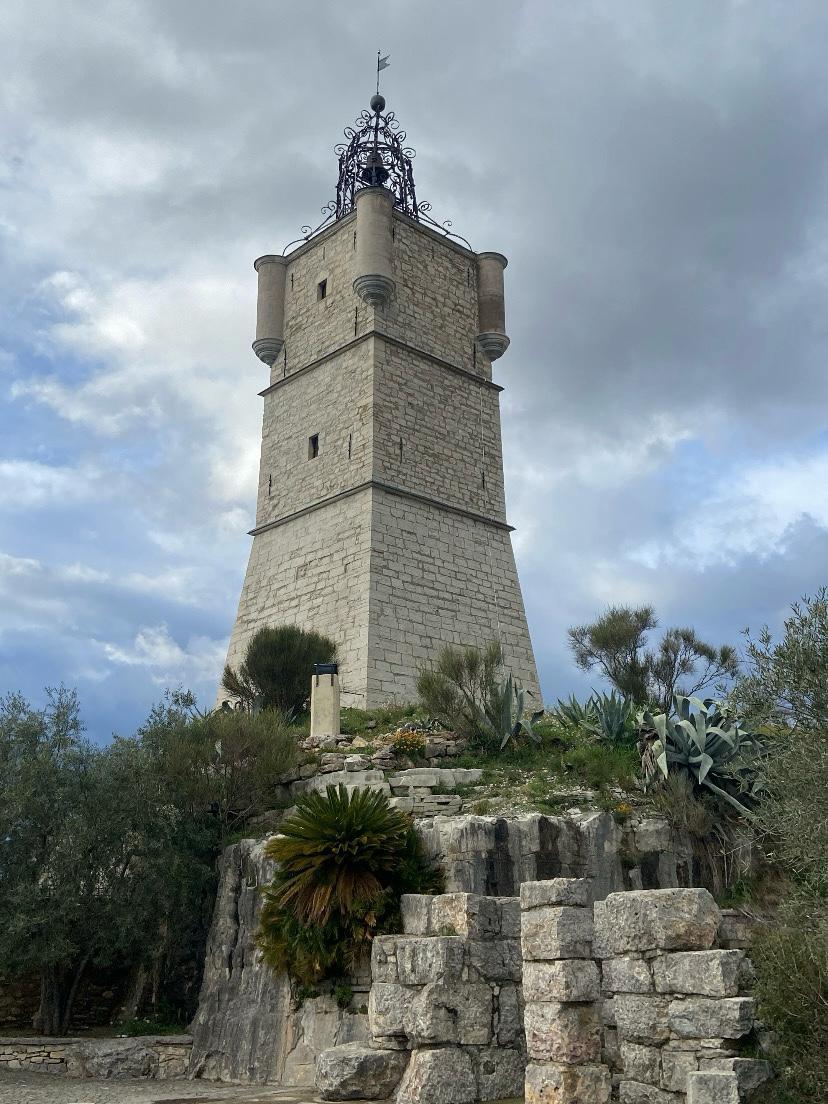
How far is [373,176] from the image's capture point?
2800 cm

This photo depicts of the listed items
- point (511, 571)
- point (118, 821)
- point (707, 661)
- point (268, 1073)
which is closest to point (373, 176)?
point (511, 571)

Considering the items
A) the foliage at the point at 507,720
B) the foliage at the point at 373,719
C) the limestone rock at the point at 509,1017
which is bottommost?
the limestone rock at the point at 509,1017

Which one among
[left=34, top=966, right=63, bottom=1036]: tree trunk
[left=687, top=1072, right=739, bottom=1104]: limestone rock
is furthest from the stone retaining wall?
[left=687, top=1072, right=739, bottom=1104]: limestone rock

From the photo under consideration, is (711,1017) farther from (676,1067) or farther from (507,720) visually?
(507,720)

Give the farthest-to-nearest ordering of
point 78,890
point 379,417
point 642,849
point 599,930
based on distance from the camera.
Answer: point 379,417 < point 78,890 < point 642,849 < point 599,930

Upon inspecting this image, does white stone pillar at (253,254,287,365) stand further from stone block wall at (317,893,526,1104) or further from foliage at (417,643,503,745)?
stone block wall at (317,893,526,1104)

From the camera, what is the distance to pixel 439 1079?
7.76m

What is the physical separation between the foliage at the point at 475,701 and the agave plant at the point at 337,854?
392cm

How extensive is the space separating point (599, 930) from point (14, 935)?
27.8 feet

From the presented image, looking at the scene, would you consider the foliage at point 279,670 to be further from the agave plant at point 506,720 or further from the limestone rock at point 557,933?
the limestone rock at point 557,933

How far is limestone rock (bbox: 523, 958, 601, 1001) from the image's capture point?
23.7ft

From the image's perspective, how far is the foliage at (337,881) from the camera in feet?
34.5

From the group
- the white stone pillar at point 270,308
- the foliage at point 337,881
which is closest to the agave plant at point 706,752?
the foliage at point 337,881

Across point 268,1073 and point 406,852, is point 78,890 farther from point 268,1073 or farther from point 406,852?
point 406,852
